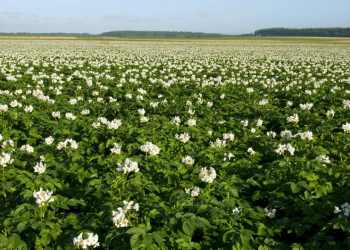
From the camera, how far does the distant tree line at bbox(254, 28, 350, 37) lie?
396 ft

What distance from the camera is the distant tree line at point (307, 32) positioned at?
12062cm

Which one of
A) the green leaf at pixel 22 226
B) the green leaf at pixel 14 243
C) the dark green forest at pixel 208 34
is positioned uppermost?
the dark green forest at pixel 208 34

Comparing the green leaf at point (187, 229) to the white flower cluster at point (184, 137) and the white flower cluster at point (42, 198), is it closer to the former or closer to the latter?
the white flower cluster at point (42, 198)

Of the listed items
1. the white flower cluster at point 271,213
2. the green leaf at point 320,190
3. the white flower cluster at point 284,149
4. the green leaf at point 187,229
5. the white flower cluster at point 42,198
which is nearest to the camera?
the green leaf at point 187,229

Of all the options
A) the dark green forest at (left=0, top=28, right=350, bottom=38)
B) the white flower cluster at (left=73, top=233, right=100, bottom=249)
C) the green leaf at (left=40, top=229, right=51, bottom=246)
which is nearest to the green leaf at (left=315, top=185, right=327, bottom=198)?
the white flower cluster at (left=73, top=233, right=100, bottom=249)

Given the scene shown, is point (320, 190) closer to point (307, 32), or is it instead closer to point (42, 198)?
point (42, 198)

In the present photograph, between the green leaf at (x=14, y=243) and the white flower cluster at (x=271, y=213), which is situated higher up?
the green leaf at (x=14, y=243)

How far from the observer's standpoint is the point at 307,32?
129125mm

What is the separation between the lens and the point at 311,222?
3.23m

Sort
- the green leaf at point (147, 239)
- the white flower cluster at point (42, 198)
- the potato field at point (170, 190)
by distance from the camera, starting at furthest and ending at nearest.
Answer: the white flower cluster at point (42, 198)
the potato field at point (170, 190)
the green leaf at point (147, 239)

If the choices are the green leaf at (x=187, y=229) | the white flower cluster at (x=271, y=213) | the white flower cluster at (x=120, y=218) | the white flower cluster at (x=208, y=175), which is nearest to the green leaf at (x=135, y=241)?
the white flower cluster at (x=120, y=218)

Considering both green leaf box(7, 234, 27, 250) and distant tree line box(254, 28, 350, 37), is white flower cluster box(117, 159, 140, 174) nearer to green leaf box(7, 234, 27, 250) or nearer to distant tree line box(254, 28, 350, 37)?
green leaf box(7, 234, 27, 250)

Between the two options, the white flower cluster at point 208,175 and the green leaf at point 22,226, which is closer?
the green leaf at point 22,226

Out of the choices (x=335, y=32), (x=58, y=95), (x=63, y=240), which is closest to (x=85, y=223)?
(x=63, y=240)
